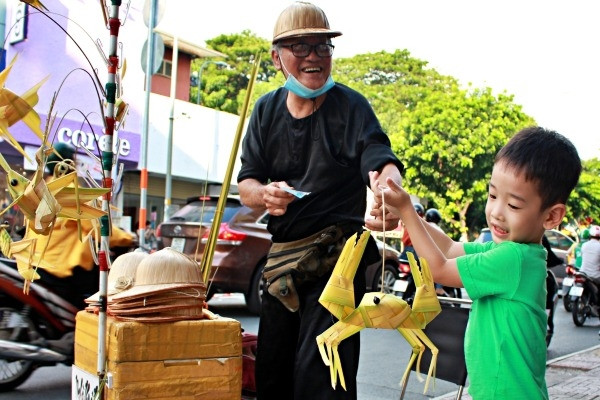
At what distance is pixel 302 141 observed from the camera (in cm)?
242

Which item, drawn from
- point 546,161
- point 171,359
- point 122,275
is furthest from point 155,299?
point 546,161

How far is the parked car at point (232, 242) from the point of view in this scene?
8.41m

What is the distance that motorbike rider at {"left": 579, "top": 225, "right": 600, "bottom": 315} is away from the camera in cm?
1029

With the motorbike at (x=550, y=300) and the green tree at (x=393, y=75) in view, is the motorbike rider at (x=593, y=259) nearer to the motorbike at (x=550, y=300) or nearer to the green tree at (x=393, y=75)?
the motorbike at (x=550, y=300)

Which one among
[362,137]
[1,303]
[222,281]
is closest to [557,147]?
→ [362,137]

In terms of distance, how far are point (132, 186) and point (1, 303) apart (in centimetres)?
1667

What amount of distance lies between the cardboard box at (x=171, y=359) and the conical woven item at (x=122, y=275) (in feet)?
0.38

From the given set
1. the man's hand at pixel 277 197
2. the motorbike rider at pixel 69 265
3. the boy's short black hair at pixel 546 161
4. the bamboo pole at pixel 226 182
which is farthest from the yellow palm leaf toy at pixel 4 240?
the motorbike rider at pixel 69 265

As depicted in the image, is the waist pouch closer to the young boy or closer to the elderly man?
the elderly man

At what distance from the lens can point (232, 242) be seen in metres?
8.49

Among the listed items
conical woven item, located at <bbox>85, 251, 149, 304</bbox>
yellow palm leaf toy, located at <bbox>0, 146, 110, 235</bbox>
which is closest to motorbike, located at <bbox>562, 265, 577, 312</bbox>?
conical woven item, located at <bbox>85, 251, 149, 304</bbox>

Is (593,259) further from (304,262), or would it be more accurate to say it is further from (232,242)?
(304,262)

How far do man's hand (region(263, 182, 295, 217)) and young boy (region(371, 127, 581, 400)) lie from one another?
0.30 m

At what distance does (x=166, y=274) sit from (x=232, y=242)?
20.9 ft
